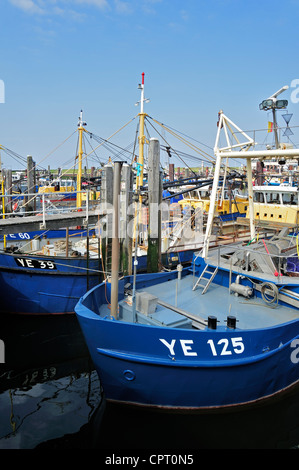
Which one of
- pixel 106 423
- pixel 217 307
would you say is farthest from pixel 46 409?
pixel 217 307

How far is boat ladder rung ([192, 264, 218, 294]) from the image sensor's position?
863 centimetres

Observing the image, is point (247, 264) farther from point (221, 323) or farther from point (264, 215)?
point (264, 215)

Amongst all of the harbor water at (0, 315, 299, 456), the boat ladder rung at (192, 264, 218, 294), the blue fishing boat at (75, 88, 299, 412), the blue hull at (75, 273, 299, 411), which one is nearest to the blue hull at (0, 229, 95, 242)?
the harbor water at (0, 315, 299, 456)

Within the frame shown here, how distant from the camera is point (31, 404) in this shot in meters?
7.54

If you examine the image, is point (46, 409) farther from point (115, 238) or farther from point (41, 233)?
point (41, 233)

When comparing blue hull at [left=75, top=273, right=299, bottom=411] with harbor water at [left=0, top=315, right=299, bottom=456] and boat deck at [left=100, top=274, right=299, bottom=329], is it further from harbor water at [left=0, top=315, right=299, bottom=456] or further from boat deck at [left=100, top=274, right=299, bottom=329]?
boat deck at [left=100, top=274, right=299, bottom=329]

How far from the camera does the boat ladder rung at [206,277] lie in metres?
8.63

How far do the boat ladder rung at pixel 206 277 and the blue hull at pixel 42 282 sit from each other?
390 centimetres

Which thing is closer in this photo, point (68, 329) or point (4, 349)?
point (4, 349)

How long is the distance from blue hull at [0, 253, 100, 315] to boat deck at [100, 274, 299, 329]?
363 centimetres

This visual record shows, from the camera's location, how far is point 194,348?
6.31 meters

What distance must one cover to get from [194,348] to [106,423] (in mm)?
2580
